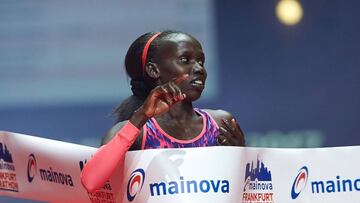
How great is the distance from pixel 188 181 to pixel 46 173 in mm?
450

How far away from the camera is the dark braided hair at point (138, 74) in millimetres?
1872

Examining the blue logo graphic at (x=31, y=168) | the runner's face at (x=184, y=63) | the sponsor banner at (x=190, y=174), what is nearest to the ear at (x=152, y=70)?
the runner's face at (x=184, y=63)

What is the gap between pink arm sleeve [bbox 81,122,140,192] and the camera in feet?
5.18

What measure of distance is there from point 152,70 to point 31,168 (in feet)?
1.25

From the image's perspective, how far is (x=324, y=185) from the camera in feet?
5.72

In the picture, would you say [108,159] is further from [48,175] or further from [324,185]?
[324,185]

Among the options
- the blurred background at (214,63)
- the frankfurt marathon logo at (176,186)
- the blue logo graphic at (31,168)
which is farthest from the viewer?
the blurred background at (214,63)

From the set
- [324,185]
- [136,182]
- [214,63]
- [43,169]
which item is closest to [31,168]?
[43,169]

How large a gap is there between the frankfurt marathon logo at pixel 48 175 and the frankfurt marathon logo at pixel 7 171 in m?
0.06

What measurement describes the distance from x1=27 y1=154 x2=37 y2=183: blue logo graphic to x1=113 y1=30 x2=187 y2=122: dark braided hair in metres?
0.23

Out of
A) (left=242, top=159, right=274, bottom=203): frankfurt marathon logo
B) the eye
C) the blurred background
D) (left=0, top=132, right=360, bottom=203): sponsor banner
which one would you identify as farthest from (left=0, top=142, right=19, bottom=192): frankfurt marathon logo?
the blurred background

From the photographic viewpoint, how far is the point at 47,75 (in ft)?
11.0

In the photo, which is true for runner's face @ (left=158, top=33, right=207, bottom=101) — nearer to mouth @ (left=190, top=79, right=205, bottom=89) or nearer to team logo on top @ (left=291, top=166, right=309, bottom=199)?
mouth @ (left=190, top=79, right=205, bottom=89)

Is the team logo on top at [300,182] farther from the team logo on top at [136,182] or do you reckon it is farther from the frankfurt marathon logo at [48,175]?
the frankfurt marathon logo at [48,175]
